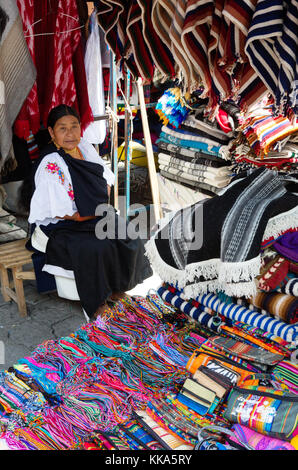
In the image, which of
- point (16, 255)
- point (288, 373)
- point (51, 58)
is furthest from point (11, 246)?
point (288, 373)

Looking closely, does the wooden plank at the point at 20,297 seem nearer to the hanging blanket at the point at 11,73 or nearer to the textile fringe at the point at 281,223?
the hanging blanket at the point at 11,73

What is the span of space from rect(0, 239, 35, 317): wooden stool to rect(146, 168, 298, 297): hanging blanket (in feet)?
6.64

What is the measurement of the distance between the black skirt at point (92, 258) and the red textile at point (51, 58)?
3.04 feet

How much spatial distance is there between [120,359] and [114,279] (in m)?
1.78

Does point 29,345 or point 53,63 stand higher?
point 53,63

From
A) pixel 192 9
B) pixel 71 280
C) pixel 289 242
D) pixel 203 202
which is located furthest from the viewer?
pixel 71 280

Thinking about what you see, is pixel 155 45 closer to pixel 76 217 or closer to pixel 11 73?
pixel 11 73

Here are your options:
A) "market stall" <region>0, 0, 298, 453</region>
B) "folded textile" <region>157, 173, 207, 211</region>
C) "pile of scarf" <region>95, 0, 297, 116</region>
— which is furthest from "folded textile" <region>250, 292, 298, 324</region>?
"folded textile" <region>157, 173, 207, 211</region>

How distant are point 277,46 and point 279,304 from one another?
90cm

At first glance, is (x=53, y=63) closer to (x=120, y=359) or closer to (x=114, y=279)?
(x=114, y=279)

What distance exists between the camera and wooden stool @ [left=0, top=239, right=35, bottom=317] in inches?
149

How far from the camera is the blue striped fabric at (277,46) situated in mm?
1443

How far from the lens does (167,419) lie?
5.54ft

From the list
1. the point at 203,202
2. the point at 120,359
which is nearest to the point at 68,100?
the point at 203,202
